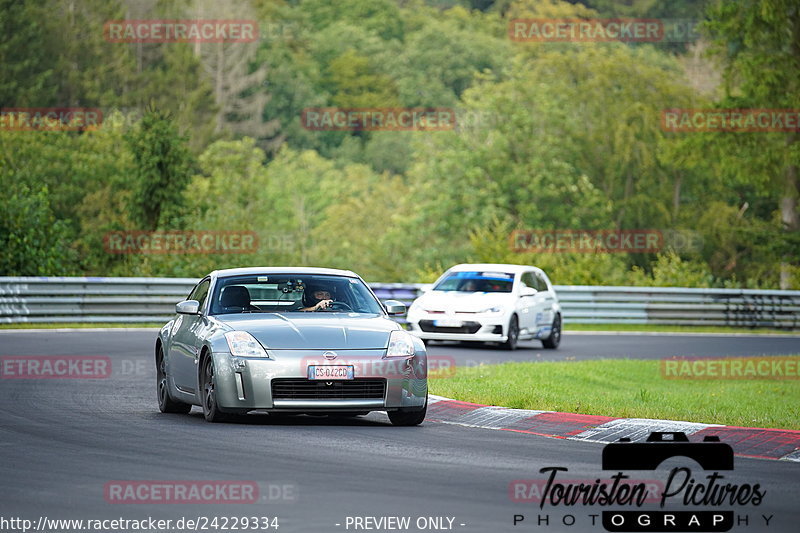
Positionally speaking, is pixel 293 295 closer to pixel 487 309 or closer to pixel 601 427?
pixel 601 427

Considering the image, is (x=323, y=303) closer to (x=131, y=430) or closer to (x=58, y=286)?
(x=131, y=430)

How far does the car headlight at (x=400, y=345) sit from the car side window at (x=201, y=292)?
218 centimetres

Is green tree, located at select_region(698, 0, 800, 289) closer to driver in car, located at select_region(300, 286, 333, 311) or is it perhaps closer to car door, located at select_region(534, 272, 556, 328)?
car door, located at select_region(534, 272, 556, 328)

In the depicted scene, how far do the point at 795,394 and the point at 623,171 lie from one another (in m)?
60.0

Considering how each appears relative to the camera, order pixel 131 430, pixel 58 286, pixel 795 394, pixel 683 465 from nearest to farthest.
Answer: pixel 683 465 → pixel 131 430 → pixel 795 394 → pixel 58 286

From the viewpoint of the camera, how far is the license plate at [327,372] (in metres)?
14.1

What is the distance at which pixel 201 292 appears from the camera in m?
16.4

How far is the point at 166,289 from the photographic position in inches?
1415

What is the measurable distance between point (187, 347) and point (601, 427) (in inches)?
156

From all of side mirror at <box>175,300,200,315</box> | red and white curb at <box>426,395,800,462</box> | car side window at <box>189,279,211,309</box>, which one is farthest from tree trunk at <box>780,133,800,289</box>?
side mirror at <box>175,300,200,315</box>

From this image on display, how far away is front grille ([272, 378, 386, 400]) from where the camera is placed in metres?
14.2

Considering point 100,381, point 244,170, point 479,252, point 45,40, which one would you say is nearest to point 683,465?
point 100,381

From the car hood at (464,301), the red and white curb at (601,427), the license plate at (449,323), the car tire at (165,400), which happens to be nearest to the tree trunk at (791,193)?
the car hood at (464,301)

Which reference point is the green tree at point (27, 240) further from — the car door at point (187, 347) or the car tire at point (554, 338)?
the car door at point (187, 347)
